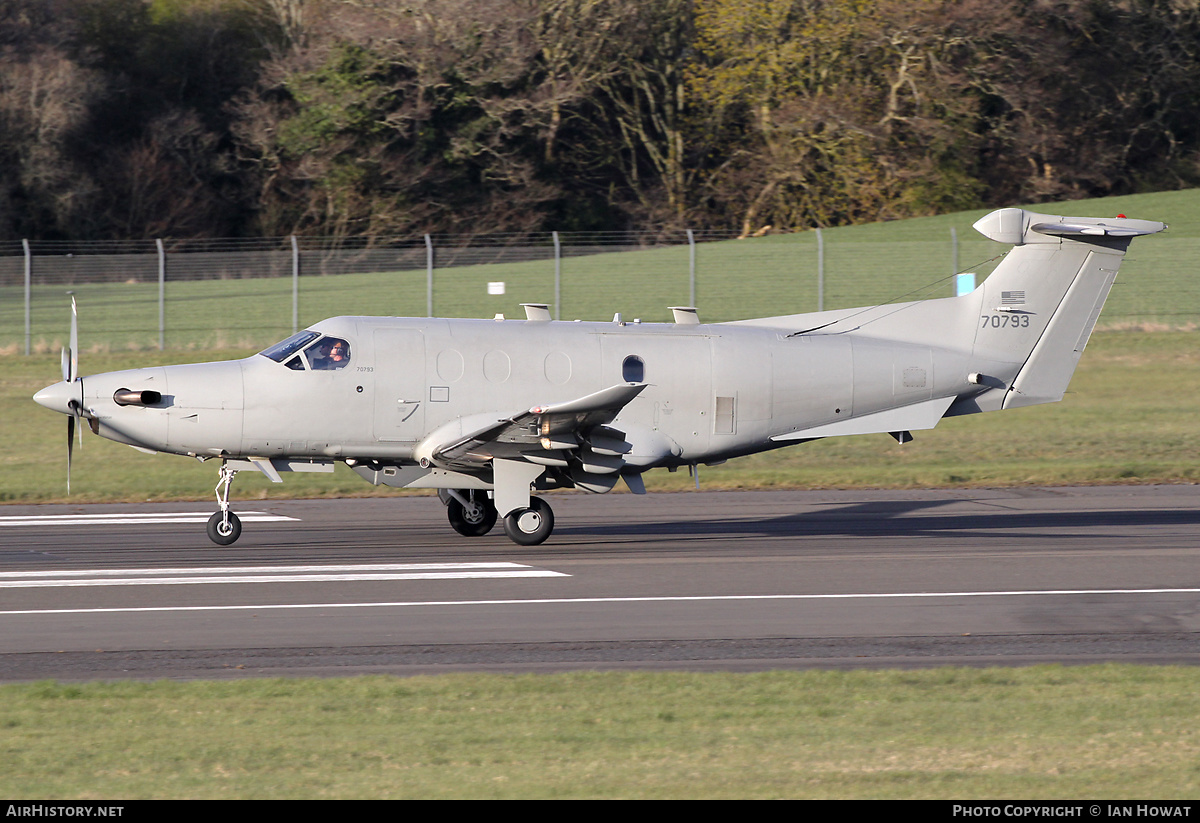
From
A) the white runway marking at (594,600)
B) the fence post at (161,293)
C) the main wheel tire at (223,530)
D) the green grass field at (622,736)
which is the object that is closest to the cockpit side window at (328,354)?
the main wheel tire at (223,530)

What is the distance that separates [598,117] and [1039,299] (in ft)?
122

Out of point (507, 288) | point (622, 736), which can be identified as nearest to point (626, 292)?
point (507, 288)

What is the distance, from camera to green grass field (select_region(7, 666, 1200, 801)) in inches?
263

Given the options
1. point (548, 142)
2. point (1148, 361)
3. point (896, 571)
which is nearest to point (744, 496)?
point (896, 571)

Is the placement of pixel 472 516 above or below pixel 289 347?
below

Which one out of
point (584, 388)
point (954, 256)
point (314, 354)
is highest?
point (954, 256)

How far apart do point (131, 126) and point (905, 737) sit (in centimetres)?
5054

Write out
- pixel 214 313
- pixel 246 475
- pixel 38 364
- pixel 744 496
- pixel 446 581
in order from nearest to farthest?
1. pixel 446 581
2. pixel 744 496
3. pixel 246 475
4. pixel 38 364
5. pixel 214 313

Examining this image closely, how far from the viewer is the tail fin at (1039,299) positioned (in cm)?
1728

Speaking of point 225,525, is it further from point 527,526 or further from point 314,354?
point 527,526

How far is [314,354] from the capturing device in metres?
15.7

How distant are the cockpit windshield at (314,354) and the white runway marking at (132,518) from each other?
9.81 ft

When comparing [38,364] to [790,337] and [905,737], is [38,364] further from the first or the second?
[905,737]

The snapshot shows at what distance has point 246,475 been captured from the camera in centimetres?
2323
